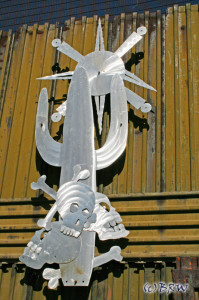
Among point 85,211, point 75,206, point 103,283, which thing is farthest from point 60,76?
point 103,283

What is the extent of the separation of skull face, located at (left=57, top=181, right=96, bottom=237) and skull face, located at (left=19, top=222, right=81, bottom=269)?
5.6 inches

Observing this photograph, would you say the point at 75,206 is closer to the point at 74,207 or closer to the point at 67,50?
the point at 74,207

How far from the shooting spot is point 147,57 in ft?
40.2

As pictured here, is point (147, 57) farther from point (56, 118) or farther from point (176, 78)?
point (56, 118)

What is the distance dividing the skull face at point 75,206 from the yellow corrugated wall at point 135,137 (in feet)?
3.03

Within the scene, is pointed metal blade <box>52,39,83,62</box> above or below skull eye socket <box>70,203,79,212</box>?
above

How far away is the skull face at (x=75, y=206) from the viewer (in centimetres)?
932

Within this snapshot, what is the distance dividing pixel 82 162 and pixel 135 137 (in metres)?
1.66

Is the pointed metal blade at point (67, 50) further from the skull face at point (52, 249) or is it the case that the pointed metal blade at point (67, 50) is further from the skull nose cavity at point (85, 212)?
the skull face at point (52, 249)

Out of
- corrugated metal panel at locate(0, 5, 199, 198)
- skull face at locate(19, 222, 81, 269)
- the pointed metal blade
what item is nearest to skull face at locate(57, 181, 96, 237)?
A: skull face at locate(19, 222, 81, 269)

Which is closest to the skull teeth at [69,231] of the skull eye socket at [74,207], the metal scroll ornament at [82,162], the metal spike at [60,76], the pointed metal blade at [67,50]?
the metal scroll ornament at [82,162]

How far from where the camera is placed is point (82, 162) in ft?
33.5

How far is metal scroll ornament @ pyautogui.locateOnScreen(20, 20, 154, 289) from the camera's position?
9320 millimetres

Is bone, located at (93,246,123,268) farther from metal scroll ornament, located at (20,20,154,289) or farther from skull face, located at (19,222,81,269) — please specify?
skull face, located at (19,222,81,269)
